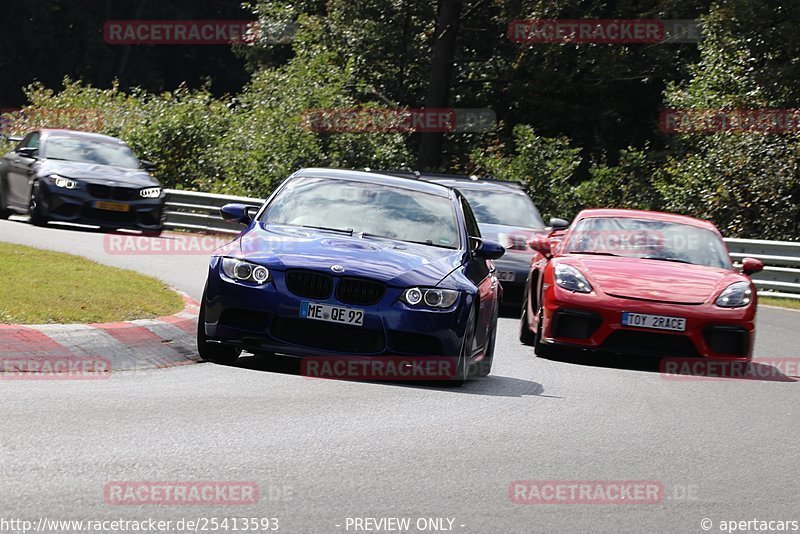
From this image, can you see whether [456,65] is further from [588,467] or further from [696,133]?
[588,467]

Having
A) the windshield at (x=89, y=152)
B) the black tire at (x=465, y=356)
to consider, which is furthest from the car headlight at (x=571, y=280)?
the windshield at (x=89, y=152)

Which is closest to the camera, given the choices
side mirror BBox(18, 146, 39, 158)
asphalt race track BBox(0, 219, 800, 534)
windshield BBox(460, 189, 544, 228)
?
asphalt race track BBox(0, 219, 800, 534)

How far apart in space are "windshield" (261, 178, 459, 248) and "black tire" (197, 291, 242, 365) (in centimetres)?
110

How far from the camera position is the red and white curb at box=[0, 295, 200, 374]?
10.0 meters

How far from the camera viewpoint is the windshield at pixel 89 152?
81.8 feet

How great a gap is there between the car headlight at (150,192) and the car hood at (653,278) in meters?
11.7

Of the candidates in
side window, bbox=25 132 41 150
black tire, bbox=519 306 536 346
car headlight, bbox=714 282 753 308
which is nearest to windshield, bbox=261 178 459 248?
car headlight, bbox=714 282 753 308

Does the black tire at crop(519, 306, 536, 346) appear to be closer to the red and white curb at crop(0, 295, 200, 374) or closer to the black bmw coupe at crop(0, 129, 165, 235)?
the red and white curb at crop(0, 295, 200, 374)

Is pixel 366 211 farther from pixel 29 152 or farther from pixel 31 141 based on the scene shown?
pixel 31 141

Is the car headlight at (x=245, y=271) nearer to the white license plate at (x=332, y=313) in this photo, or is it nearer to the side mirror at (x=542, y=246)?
the white license plate at (x=332, y=313)

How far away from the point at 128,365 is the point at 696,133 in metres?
24.4

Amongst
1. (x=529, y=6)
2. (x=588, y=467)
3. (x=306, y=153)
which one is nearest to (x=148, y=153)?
(x=306, y=153)

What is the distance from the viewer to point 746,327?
1286cm

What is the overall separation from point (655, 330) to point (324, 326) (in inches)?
145
